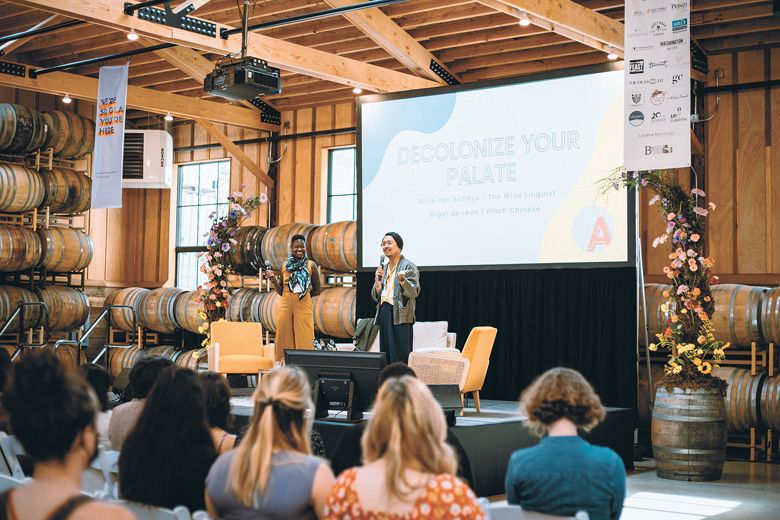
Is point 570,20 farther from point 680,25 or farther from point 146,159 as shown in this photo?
point 146,159

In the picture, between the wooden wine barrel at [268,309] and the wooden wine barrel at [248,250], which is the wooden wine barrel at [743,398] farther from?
the wooden wine barrel at [248,250]

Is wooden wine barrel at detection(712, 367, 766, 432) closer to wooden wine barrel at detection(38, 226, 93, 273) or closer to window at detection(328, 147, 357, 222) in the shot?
window at detection(328, 147, 357, 222)

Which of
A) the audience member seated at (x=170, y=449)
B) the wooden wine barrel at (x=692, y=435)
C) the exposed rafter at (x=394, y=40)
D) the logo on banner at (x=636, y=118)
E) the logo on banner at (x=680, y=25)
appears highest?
the exposed rafter at (x=394, y=40)

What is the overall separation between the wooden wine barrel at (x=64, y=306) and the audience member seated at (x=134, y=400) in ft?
28.0

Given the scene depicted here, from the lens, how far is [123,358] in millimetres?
13094

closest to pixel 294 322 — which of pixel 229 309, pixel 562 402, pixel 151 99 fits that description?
pixel 229 309

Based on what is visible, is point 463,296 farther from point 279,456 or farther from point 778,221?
point 279,456

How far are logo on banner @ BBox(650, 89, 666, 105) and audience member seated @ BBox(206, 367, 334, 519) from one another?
4.98 metres

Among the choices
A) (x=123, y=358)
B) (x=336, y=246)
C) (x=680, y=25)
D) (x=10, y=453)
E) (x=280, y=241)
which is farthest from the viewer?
(x=123, y=358)

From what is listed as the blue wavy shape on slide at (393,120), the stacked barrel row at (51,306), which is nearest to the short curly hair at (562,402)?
the blue wavy shape on slide at (393,120)

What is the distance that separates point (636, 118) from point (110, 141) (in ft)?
17.5

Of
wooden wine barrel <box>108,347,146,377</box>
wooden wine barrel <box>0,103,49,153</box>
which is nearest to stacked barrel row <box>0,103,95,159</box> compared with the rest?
wooden wine barrel <box>0,103,49,153</box>

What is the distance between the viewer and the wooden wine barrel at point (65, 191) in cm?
1249

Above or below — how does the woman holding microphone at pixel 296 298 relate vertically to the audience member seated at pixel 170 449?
above
